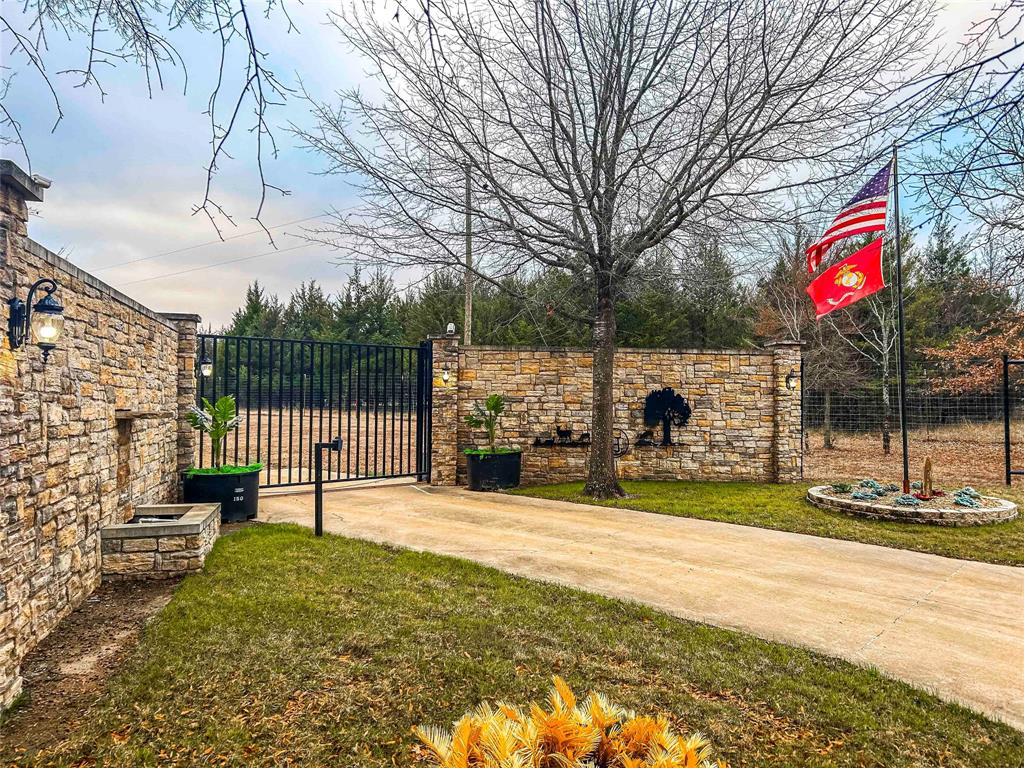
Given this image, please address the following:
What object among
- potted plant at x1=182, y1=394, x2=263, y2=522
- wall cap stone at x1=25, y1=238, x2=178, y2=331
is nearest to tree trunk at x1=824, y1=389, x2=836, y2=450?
potted plant at x1=182, y1=394, x2=263, y2=522

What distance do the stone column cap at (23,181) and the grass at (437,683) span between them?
7.80ft

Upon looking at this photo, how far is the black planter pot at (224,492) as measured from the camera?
5824 millimetres

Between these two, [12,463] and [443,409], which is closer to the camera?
[12,463]

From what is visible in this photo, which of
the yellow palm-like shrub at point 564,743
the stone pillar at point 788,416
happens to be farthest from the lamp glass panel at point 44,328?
the stone pillar at point 788,416

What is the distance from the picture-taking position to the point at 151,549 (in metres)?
4.09

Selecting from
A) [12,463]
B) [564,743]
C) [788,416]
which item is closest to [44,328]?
[12,463]

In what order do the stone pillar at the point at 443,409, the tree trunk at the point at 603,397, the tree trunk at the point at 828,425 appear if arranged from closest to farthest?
A: the tree trunk at the point at 603,397 < the stone pillar at the point at 443,409 < the tree trunk at the point at 828,425

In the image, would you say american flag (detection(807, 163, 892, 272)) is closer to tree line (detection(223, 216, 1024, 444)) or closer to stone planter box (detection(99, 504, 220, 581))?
tree line (detection(223, 216, 1024, 444))

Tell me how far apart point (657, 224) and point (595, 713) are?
7016 millimetres

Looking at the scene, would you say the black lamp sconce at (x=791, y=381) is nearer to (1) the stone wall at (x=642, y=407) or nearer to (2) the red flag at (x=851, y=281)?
(1) the stone wall at (x=642, y=407)

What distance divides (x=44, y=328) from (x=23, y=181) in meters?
0.72

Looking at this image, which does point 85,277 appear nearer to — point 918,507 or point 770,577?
point 770,577

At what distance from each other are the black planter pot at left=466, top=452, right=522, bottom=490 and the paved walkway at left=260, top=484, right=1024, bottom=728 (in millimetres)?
1236

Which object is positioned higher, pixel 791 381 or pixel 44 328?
pixel 44 328
